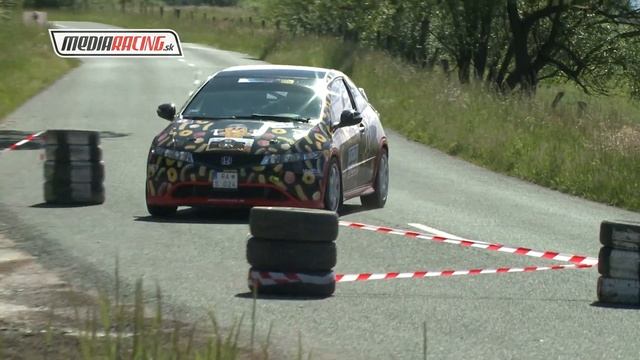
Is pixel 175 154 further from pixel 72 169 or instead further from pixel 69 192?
pixel 69 192

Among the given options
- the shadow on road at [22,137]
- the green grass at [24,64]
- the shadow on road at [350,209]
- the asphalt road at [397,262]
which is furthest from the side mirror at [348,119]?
the green grass at [24,64]

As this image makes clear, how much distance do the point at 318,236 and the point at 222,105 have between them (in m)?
5.51

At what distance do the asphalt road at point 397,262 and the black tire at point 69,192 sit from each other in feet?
0.59

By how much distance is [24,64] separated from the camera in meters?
42.8

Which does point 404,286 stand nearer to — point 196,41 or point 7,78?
point 7,78

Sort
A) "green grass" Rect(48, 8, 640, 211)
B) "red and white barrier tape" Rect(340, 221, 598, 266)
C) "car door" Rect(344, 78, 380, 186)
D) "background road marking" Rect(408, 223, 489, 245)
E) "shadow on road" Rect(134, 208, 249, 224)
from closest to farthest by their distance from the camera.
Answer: "red and white barrier tape" Rect(340, 221, 598, 266) → "background road marking" Rect(408, 223, 489, 245) → "shadow on road" Rect(134, 208, 249, 224) → "car door" Rect(344, 78, 380, 186) → "green grass" Rect(48, 8, 640, 211)

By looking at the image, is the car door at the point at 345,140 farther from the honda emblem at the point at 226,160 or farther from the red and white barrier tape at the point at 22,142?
the red and white barrier tape at the point at 22,142

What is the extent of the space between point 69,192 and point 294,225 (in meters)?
6.40

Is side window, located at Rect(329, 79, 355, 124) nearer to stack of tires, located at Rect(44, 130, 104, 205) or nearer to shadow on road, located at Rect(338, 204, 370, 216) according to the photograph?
shadow on road, located at Rect(338, 204, 370, 216)

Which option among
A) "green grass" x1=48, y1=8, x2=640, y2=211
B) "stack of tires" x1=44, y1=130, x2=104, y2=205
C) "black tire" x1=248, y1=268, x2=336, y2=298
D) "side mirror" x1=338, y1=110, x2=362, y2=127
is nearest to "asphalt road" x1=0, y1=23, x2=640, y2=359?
"black tire" x1=248, y1=268, x2=336, y2=298

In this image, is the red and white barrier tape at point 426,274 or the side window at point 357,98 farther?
the side window at point 357,98

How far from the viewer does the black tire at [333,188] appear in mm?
14305

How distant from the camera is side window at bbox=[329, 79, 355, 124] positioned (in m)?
15.4

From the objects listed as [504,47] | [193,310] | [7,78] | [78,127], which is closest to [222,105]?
[193,310]
